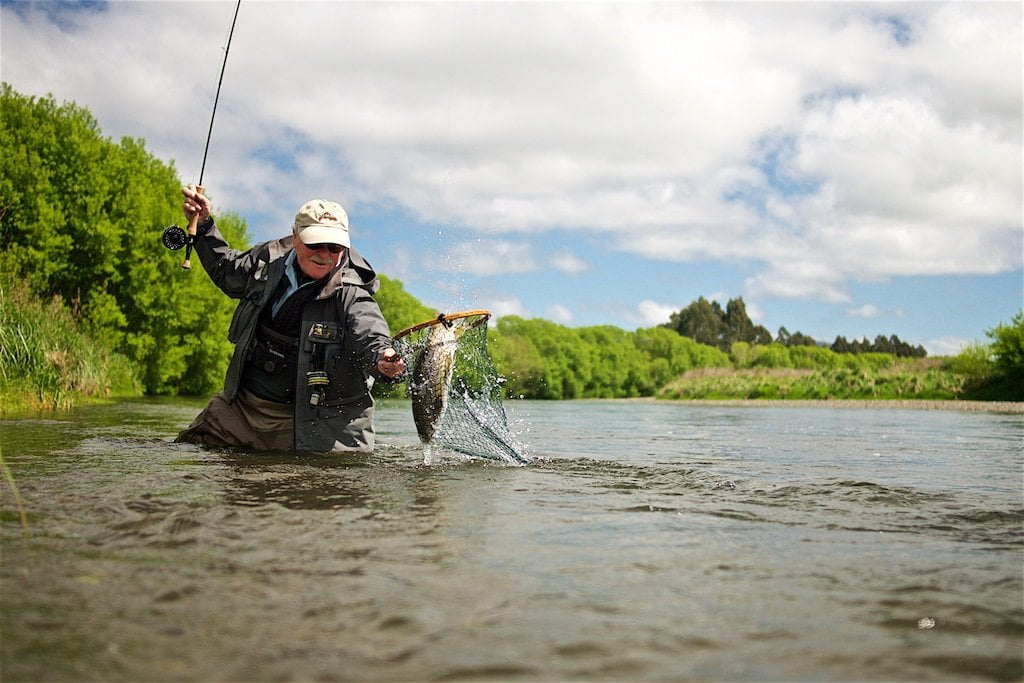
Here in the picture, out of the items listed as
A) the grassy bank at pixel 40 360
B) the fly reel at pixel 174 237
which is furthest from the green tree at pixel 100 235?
the fly reel at pixel 174 237

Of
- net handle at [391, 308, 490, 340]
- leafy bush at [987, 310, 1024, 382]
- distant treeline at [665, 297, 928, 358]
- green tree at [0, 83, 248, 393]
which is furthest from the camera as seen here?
distant treeline at [665, 297, 928, 358]

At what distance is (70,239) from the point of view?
29.2m

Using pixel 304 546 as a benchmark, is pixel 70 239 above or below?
above

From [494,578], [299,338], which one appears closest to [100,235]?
[299,338]

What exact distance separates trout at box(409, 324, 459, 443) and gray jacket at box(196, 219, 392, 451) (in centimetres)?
40

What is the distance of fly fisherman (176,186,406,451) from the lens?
6.98m

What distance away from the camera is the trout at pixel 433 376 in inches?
275

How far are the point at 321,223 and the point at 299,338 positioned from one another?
100 centimetres

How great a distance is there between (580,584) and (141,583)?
1533mm

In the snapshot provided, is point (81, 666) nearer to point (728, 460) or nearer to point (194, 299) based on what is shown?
point (728, 460)

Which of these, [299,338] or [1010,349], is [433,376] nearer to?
[299,338]

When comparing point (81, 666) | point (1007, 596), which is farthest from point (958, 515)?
point (81, 666)

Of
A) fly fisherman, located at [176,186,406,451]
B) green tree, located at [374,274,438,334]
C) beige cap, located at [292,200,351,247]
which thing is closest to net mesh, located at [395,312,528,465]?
fly fisherman, located at [176,186,406,451]

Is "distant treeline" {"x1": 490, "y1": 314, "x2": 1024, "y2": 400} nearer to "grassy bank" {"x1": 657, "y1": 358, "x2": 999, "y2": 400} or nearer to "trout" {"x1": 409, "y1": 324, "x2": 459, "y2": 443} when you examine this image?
"grassy bank" {"x1": 657, "y1": 358, "x2": 999, "y2": 400}
